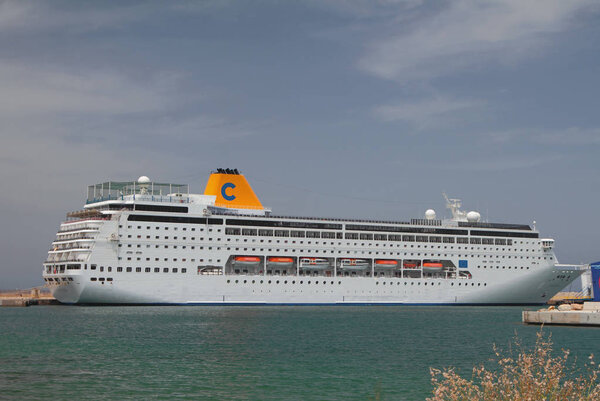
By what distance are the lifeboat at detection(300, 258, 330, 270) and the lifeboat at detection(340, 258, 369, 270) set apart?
1.70 metres

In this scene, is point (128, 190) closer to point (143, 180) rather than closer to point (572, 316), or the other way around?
point (143, 180)

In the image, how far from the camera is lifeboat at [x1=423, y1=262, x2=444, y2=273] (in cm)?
7194

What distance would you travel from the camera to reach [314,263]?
6712 cm

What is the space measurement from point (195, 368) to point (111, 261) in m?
35.2

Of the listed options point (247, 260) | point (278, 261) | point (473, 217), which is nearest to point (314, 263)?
point (278, 261)

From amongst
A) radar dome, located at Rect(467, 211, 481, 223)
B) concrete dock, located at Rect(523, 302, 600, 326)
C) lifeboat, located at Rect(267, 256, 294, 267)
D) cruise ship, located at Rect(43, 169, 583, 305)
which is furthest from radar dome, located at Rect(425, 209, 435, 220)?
concrete dock, located at Rect(523, 302, 600, 326)

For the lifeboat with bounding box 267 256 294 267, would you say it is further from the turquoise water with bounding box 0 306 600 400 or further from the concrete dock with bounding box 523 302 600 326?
the concrete dock with bounding box 523 302 600 326

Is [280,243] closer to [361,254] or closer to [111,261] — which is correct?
[361,254]

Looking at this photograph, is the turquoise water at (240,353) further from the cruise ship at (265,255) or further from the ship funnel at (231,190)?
the ship funnel at (231,190)

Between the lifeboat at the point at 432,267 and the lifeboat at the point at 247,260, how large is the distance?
18186 millimetres

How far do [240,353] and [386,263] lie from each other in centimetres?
4199

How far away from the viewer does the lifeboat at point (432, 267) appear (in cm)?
7194

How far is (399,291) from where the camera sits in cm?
7000

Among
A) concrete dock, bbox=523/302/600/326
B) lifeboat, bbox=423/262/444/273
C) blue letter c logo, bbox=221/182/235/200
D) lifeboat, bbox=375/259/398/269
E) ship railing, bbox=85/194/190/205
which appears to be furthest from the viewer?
lifeboat, bbox=423/262/444/273
